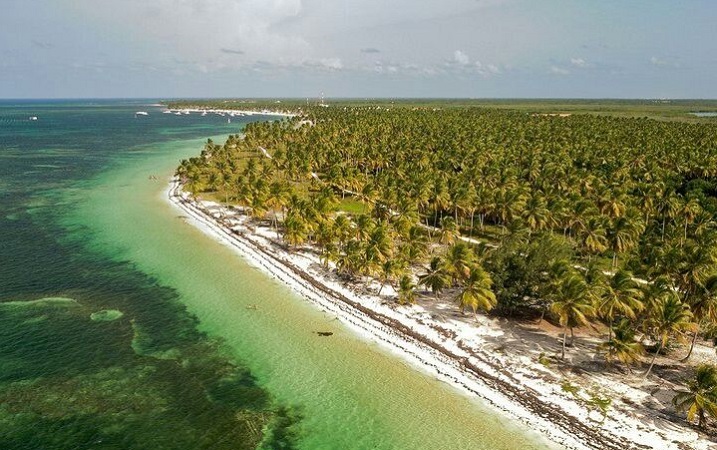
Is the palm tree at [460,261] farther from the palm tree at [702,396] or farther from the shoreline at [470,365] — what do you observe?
the palm tree at [702,396]

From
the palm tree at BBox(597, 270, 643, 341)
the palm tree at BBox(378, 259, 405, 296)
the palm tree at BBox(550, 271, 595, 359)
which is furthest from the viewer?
the palm tree at BBox(378, 259, 405, 296)

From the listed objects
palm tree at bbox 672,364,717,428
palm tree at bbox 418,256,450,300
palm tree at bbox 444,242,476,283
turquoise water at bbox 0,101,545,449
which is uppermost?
palm tree at bbox 444,242,476,283

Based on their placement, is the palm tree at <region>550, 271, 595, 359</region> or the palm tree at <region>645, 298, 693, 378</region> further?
the palm tree at <region>550, 271, 595, 359</region>

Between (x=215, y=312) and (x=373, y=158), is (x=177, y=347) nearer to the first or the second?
(x=215, y=312)

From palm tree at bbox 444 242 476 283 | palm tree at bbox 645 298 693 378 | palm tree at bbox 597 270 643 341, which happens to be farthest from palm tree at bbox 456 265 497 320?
palm tree at bbox 645 298 693 378

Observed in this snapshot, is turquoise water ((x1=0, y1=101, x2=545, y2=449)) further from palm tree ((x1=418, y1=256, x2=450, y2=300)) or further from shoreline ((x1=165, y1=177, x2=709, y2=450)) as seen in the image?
palm tree ((x1=418, y1=256, x2=450, y2=300))

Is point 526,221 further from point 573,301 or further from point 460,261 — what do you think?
point 573,301

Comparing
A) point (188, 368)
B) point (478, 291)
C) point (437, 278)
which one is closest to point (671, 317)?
point (478, 291)

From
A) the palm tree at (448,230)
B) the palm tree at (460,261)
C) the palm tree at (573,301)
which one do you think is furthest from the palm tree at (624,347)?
the palm tree at (448,230)
